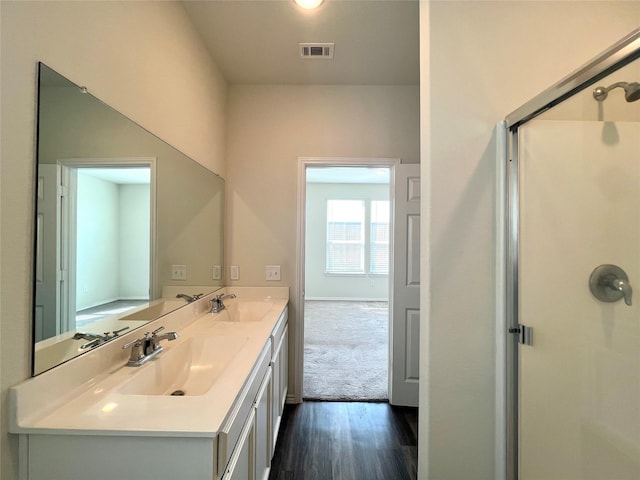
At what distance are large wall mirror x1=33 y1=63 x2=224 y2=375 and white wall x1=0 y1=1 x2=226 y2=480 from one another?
0.12 ft

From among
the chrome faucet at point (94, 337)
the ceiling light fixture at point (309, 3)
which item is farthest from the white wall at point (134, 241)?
the ceiling light fixture at point (309, 3)

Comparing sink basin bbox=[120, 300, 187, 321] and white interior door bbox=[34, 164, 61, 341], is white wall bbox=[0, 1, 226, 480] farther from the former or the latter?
sink basin bbox=[120, 300, 187, 321]

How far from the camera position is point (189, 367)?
53.9 inches

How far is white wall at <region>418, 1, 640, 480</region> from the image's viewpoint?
1292mm

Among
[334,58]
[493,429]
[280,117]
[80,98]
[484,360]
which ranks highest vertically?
[334,58]

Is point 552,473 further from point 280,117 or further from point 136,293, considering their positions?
point 280,117

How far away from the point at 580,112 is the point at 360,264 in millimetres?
5730

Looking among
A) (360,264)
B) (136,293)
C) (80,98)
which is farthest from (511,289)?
(360,264)

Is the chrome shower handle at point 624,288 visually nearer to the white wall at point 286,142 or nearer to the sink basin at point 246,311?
the white wall at point 286,142

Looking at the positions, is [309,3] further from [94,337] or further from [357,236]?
[357,236]

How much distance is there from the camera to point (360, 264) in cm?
679

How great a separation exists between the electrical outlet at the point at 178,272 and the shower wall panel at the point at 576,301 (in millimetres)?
1892

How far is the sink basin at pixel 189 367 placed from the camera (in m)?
1.13

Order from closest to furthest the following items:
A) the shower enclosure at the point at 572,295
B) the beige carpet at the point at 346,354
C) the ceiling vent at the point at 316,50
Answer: the shower enclosure at the point at 572,295
the ceiling vent at the point at 316,50
the beige carpet at the point at 346,354
